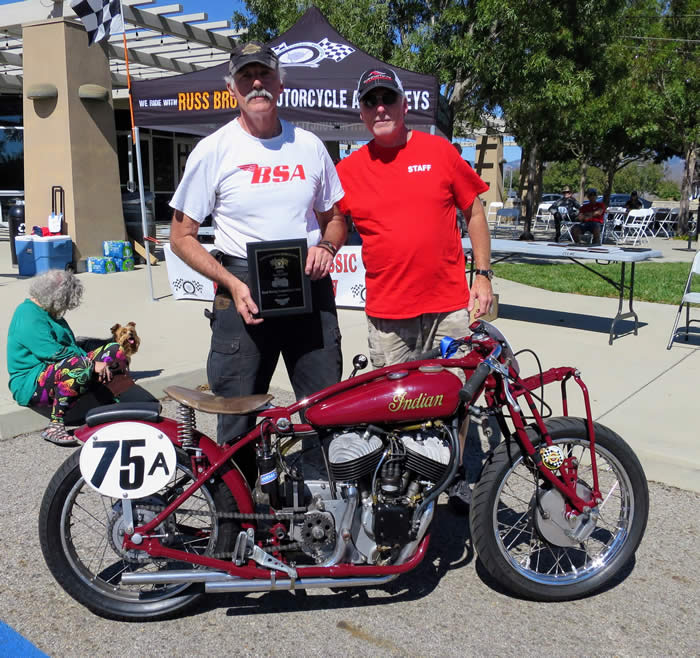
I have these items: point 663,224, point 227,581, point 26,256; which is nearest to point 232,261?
point 227,581

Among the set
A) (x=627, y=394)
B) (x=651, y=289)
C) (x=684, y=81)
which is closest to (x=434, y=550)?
(x=627, y=394)

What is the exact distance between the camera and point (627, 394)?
17.3 feet

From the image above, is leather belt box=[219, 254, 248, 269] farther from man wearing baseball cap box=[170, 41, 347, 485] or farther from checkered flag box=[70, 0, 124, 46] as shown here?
checkered flag box=[70, 0, 124, 46]

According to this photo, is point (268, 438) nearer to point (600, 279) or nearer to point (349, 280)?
point (349, 280)

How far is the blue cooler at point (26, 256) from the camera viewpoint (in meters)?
10.7

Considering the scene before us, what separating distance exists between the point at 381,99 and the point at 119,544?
6.82 ft

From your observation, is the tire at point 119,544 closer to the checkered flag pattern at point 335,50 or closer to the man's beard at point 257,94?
the man's beard at point 257,94

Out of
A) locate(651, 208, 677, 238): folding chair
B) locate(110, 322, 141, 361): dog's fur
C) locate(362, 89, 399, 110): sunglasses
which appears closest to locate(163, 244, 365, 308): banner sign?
locate(110, 322, 141, 361): dog's fur

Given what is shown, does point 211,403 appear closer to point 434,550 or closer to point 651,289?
point 434,550

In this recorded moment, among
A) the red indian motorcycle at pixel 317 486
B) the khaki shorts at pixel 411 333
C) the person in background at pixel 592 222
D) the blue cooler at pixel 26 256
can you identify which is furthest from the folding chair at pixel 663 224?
the red indian motorcycle at pixel 317 486

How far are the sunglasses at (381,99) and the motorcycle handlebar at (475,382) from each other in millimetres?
1237

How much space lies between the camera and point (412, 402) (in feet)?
8.15

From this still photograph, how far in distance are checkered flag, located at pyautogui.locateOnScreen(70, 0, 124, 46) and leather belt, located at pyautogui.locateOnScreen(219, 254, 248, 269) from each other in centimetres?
795

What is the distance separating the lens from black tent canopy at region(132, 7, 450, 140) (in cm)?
842
